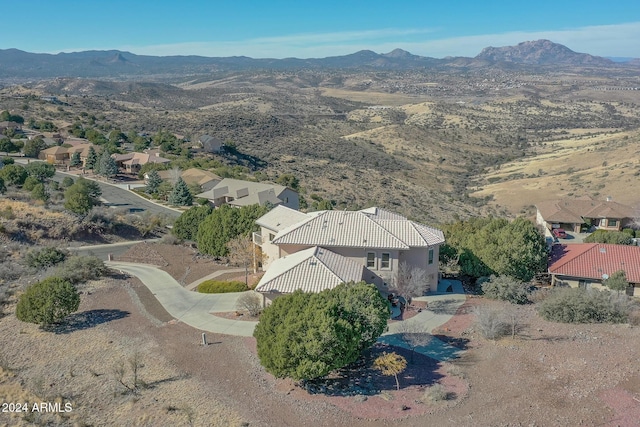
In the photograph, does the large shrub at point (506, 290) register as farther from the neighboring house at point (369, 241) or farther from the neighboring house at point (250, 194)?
the neighboring house at point (250, 194)

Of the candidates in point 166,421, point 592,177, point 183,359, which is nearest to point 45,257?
point 183,359

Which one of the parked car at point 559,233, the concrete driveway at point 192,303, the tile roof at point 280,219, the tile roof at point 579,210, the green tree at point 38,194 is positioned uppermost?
the tile roof at point 280,219

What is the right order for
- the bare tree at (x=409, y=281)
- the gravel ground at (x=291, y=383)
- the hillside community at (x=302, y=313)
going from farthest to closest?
the bare tree at (x=409, y=281) < the hillside community at (x=302, y=313) < the gravel ground at (x=291, y=383)

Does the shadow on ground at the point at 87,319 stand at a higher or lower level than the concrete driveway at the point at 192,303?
higher

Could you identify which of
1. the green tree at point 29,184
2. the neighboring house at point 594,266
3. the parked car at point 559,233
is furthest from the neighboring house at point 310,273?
the green tree at point 29,184

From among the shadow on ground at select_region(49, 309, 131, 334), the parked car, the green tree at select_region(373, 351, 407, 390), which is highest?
the green tree at select_region(373, 351, 407, 390)

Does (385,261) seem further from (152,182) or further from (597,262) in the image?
(152,182)

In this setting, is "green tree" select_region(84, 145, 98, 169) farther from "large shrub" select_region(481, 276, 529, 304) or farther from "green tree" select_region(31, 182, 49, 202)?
"large shrub" select_region(481, 276, 529, 304)

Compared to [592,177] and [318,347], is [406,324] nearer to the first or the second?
[318,347]

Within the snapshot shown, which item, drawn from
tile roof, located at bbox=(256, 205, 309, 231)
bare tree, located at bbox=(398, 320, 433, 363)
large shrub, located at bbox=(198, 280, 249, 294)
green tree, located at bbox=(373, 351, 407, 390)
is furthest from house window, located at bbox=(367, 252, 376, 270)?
green tree, located at bbox=(373, 351, 407, 390)
